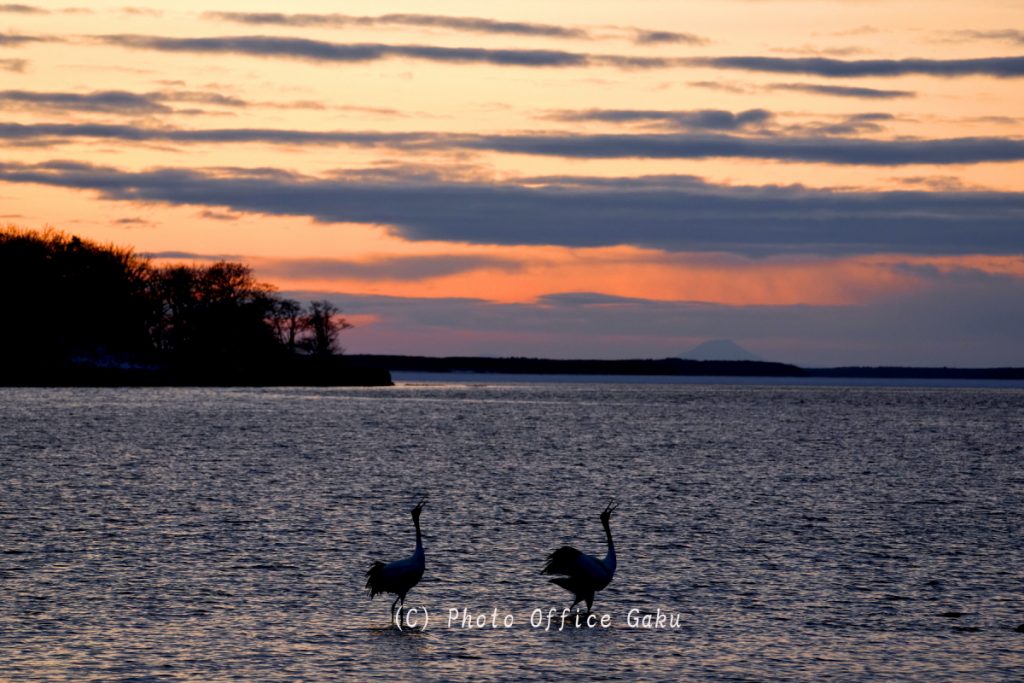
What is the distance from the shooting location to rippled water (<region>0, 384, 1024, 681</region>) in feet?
68.0

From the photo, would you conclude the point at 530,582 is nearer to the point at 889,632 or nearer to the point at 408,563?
the point at 408,563

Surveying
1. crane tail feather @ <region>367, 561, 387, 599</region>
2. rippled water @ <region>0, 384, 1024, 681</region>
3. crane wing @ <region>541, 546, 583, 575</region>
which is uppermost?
crane wing @ <region>541, 546, 583, 575</region>

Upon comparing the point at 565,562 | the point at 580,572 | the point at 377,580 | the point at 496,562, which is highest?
the point at 565,562

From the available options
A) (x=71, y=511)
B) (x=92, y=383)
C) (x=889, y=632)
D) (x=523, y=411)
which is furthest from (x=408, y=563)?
(x=92, y=383)

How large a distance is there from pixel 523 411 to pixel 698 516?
11459 cm

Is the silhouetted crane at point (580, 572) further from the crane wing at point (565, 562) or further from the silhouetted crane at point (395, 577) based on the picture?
the silhouetted crane at point (395, 577)

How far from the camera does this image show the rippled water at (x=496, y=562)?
20.7 meters

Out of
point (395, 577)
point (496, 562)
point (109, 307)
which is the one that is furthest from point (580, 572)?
point (109, 307)

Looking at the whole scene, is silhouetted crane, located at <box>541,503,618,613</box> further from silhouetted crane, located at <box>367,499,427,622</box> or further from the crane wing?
silhouetted crane, located at <box>367,499,427,622</box>

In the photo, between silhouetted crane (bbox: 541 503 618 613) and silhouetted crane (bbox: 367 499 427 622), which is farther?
silhouetted crane (bbox: 541 503 618 613)

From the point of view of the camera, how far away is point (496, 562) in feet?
101

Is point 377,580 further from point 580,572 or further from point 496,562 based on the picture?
point 496,562

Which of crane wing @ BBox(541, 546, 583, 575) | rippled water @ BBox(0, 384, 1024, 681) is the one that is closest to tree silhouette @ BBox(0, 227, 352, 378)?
rippled water @ BBox(0, 384, 1024, 681)

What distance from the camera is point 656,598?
1032 inches
